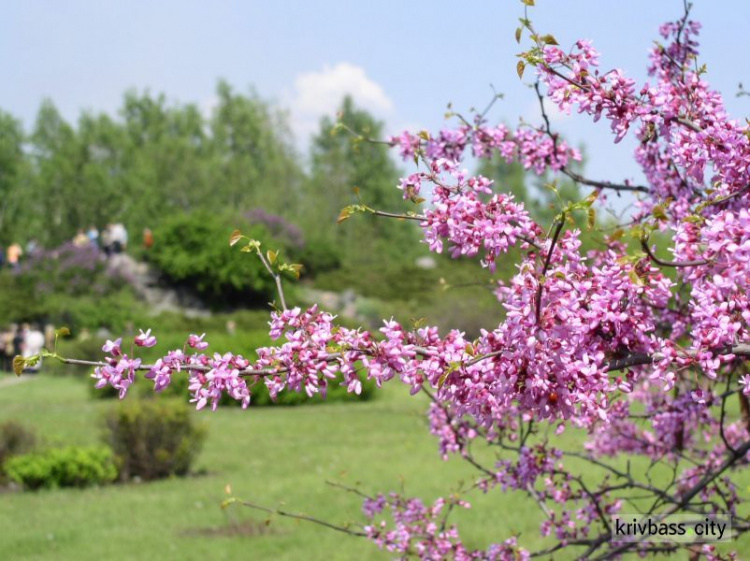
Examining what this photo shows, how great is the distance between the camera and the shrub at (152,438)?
42.3 ft

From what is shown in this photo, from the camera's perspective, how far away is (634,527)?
4.44 meters

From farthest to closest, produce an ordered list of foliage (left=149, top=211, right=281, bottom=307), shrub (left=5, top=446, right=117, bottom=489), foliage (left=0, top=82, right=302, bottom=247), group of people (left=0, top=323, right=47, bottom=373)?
foliage (left=0, top=82, right=302, bottom=247) → foliage (left=149, top=211, right=281, bottom=307) → group of people (left=0, top=323, right=47, bottom=373) → shrub (left=5, top=446, right=117, bottom=489)

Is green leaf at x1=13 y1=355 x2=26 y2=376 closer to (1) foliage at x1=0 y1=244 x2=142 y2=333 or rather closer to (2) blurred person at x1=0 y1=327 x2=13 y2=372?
(2) blurred person at x1=0 y1=327 x2=13 y2=372

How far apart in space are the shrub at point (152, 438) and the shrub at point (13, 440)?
104cm

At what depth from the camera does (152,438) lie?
43.5 ft

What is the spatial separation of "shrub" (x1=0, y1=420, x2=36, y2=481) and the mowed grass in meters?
0.42

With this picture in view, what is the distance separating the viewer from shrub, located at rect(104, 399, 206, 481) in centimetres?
1289

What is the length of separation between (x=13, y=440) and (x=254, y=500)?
382 centimetres

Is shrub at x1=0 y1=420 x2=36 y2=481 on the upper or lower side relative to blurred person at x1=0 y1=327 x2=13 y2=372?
lower

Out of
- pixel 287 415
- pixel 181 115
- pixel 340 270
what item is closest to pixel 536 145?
pixel 287 415

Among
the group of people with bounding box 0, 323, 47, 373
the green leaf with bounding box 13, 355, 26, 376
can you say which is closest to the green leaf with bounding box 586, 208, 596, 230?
the green leaf with bounding box 13, 355, 26, 376

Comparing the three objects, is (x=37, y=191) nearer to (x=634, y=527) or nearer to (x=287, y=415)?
(x=287, y=415)

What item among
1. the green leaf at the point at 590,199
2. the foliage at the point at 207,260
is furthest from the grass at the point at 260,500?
the foliage at the point at 207,260

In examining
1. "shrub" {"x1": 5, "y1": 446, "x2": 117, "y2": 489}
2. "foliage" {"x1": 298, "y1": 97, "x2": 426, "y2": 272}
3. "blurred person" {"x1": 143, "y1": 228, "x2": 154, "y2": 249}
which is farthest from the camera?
"foliage" {"x1": 298, "y1": 97, "x2": 426, "y2": 272}
